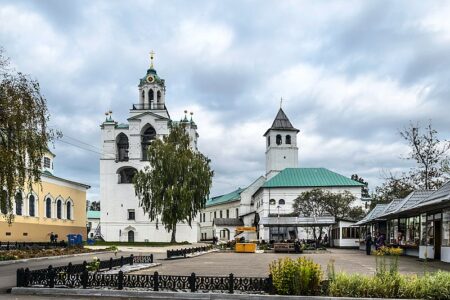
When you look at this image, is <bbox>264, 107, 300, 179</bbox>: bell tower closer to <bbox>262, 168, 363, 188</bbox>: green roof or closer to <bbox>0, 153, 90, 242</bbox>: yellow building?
<bbox>262, 168, 363, 188</bbox>: green roof

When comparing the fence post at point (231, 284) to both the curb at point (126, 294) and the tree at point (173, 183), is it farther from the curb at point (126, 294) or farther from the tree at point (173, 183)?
the tree at point (173, 183)

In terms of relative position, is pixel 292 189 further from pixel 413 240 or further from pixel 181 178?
pixel 413 240

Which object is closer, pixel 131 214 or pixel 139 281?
pixel 139 281

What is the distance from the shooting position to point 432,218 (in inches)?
1123

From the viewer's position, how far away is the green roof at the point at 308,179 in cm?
9356

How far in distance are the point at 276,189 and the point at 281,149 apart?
1457cm

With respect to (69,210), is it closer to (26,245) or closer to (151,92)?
(26,245)

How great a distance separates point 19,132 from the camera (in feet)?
71.5

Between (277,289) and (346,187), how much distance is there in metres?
81.2

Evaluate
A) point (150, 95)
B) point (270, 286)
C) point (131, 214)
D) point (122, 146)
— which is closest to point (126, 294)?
point (270, 286)

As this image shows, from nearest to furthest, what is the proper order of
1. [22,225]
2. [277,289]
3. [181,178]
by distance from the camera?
[277,289]
[22,225]
[181,178]

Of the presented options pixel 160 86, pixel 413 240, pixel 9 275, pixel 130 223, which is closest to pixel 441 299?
pixel 9 275

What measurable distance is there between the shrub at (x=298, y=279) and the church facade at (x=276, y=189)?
57.4 metres

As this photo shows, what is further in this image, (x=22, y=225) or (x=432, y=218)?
(x=22, y=225)
